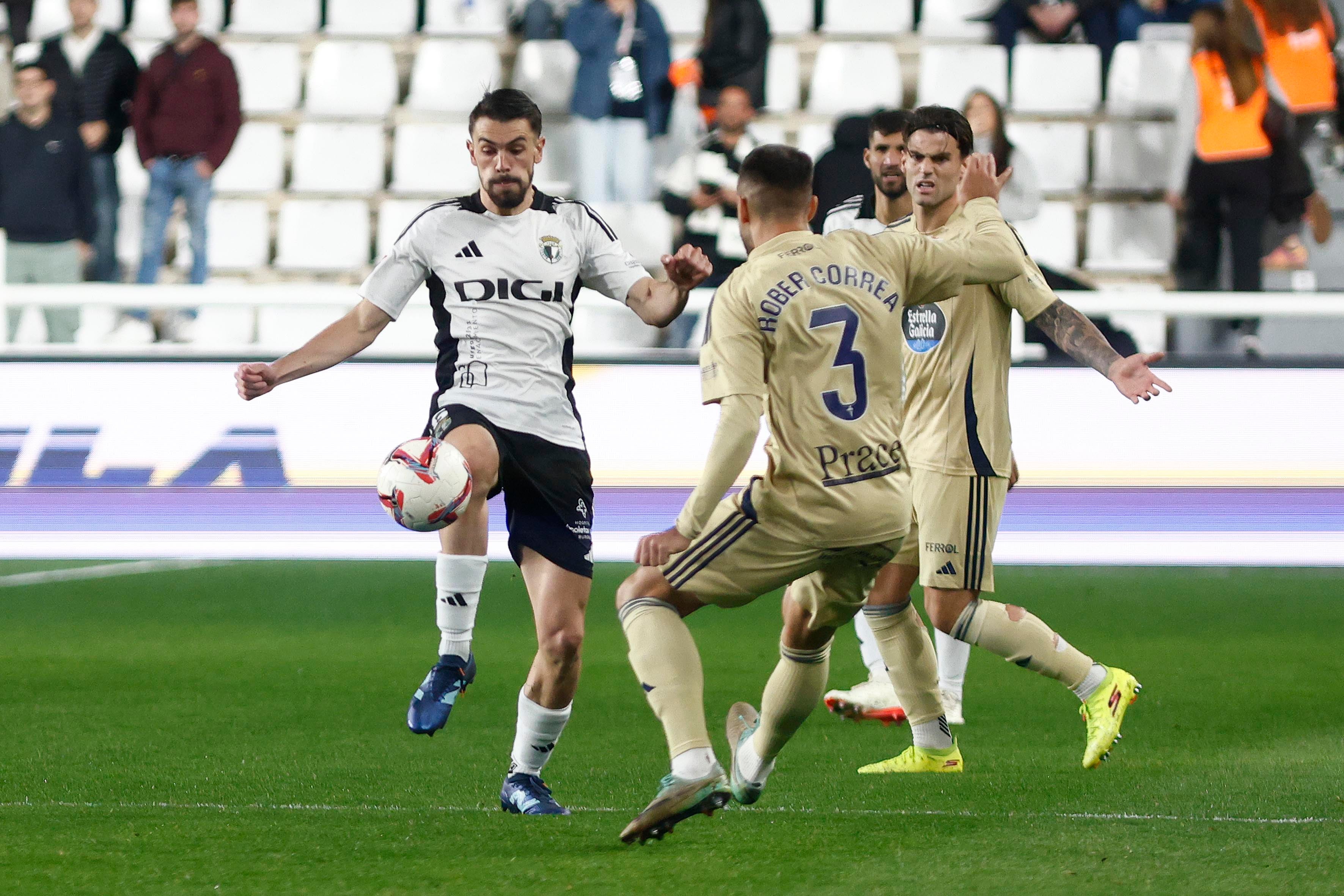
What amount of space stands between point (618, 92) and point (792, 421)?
865 cm

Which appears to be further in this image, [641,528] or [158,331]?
[158,331]

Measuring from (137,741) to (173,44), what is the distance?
7452 mm

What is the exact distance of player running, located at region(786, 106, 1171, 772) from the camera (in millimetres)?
5418

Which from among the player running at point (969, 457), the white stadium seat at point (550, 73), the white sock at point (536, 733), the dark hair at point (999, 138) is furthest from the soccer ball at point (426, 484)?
the white stadium seat at point (550, 73)

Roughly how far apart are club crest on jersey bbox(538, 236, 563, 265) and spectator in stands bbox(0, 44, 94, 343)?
776 cm

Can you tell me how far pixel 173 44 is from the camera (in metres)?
12.2

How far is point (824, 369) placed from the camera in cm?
430

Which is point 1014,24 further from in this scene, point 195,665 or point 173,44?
point 195,665

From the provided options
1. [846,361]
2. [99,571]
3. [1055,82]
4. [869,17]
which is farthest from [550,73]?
[846,361]

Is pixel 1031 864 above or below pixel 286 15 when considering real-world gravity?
below

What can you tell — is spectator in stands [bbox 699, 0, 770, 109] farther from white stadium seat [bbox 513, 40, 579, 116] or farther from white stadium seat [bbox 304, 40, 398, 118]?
white stadium seat [bbox 304, 40, 398, 118]

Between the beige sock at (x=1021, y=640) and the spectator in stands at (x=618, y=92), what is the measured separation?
7.64m

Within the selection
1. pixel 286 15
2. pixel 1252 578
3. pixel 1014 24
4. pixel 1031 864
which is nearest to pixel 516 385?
pixel 1031 864

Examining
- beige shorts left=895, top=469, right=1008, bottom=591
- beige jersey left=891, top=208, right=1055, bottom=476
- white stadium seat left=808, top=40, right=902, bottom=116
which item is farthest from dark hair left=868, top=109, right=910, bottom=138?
white stadium seat left=808, top=40, right=902, bottom=116
